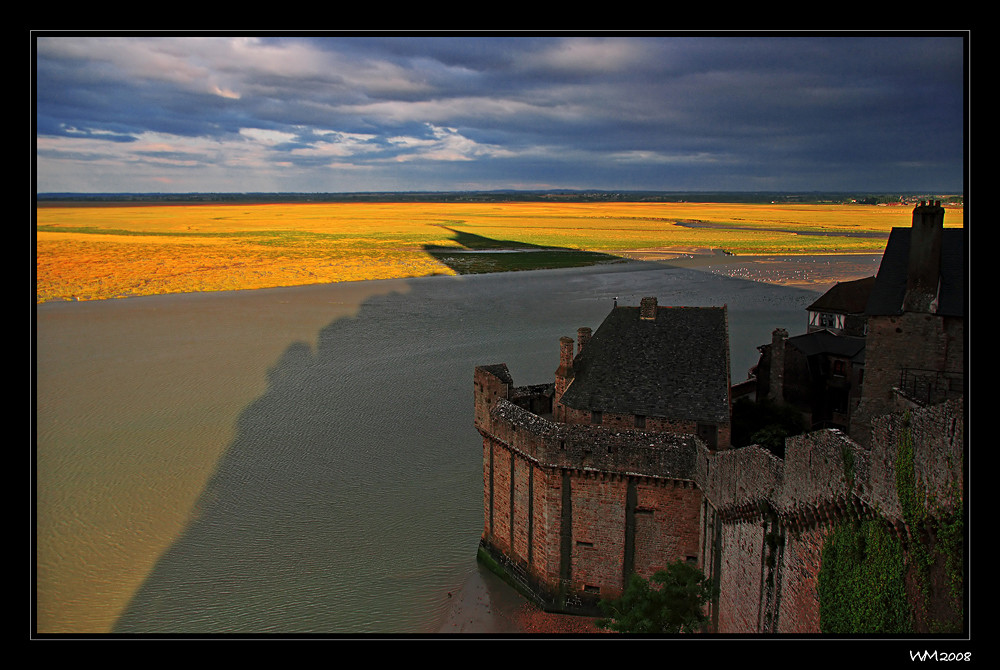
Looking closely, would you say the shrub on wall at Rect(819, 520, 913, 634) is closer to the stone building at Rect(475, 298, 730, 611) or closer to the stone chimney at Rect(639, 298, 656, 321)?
the stone building at Rect(475, 298, 730, 611)

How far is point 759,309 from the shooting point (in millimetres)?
65375

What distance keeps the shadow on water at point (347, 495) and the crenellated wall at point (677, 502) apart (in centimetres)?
326

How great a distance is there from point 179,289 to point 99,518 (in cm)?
5450

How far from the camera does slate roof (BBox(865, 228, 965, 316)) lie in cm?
1862

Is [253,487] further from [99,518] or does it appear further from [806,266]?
[806,266]

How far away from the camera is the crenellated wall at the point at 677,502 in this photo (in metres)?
12.2

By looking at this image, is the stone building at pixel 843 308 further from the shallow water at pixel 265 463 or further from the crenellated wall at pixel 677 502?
the crenellated wall at pixel 677 502

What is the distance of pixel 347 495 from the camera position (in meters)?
27.0

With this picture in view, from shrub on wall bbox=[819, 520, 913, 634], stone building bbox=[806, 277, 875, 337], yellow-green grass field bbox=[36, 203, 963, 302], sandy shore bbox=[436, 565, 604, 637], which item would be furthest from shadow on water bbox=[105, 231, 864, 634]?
yellow-green grass field bbox=[36, 203, 963, 302]

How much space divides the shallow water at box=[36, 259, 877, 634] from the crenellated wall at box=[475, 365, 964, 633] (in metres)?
3.54

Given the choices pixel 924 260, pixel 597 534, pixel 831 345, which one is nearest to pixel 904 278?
pixel 924 260

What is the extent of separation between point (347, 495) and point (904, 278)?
65.8 feet
